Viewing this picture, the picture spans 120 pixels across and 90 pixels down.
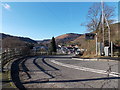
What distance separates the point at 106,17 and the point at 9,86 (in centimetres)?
2274

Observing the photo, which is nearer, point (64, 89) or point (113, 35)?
point (64, 89)

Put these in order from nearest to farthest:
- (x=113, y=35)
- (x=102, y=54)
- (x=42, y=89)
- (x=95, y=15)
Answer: (x=42, y=89)
(x=102, y=54)
(x=113, y=35)
(x=95, y=15)

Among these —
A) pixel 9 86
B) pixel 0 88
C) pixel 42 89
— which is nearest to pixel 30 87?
pixel 42 89

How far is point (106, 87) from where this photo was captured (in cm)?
355

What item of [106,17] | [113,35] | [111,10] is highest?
[111,10]

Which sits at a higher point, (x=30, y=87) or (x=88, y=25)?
(x=88, y=25)

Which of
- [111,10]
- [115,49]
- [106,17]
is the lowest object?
[115,49]

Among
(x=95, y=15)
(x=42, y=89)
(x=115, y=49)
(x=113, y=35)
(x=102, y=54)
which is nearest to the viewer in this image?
(x=42, y=89)

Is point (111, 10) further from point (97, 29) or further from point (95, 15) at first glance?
point (97, 29)

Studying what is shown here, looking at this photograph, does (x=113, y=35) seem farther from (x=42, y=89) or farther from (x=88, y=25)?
(x=42, y=89)

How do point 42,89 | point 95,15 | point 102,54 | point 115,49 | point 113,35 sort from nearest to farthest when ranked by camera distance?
point 42,89 < point 102,54 < point 115,49 < point 113,35 < point 95,15

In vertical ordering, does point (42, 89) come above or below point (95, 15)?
below

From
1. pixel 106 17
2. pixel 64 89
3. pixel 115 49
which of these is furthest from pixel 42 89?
pixel 106 17

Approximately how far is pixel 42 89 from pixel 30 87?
50 centimetres
